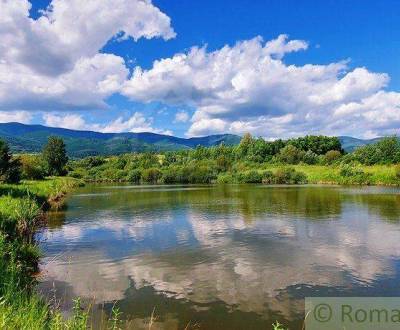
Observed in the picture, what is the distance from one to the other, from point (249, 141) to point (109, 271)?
144 m

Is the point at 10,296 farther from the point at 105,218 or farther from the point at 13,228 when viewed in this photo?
the point at 105,218

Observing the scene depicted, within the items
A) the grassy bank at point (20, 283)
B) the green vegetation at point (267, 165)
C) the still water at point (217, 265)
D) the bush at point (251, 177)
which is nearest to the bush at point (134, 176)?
the green vegetation at point (267, 165)

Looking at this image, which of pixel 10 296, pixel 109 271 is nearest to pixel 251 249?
pixel 109 271

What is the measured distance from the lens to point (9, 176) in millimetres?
50312

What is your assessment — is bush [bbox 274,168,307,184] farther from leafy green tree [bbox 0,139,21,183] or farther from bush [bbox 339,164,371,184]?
leafy green tree [bbox 0,139,21,183]

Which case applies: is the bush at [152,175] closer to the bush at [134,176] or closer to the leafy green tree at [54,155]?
the bush at [134,176]

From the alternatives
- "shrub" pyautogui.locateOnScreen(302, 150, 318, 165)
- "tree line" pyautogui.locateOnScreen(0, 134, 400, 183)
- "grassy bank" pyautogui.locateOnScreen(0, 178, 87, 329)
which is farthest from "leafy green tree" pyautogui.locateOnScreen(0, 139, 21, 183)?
"shrub" pyautogui.locateOnScreen(302, 150, 318, 165)

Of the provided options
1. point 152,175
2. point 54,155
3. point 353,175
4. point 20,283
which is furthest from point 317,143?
point 20,283

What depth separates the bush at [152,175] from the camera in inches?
5585

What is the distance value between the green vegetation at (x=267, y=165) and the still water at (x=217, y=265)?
67.1 meters

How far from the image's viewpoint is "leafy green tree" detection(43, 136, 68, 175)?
116562 mm

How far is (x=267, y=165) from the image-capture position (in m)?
127

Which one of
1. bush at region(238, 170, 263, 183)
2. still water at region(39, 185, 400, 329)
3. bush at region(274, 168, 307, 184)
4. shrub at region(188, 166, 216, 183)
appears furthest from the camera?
shrub at region(188, 166, 216, 183)

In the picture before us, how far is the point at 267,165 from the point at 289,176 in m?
21.1
